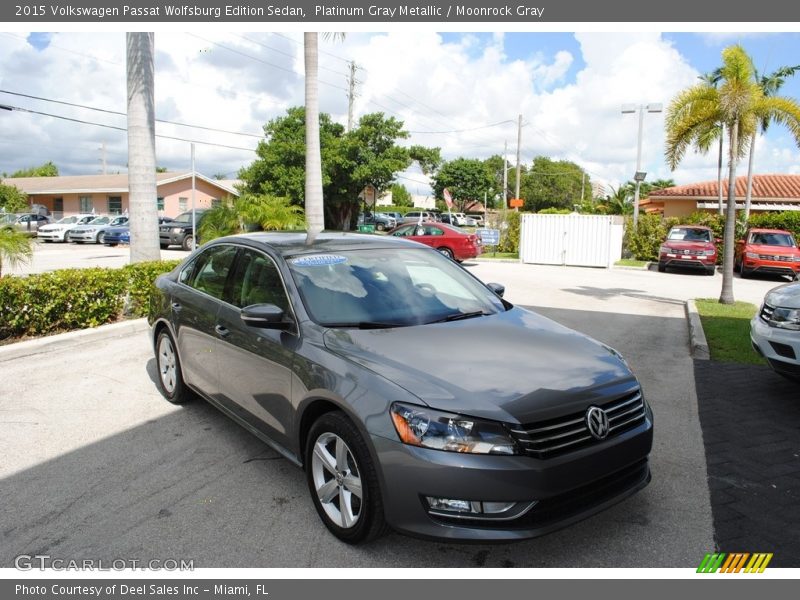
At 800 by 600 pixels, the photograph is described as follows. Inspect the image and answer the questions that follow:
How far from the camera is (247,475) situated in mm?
3961

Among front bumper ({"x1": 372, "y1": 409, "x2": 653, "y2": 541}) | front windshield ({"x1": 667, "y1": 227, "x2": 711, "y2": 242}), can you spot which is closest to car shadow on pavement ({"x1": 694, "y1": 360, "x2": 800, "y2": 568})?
front bumper ({"x1": 372, "y1": 409, "x2": 653, "y2": 541})

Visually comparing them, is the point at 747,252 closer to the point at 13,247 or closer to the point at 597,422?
the point at 597,422

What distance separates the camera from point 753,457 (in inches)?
168

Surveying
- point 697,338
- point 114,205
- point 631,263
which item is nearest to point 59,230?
point 114,205

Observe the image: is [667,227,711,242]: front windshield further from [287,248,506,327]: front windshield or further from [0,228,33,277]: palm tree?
[0,228,33,277]: palm tree

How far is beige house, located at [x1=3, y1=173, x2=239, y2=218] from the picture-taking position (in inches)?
1593

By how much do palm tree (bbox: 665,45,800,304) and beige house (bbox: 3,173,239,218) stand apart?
1311 inches

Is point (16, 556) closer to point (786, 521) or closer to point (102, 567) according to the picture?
point (102, 567)

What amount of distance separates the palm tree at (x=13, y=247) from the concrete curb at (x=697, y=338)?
8915 millimetres

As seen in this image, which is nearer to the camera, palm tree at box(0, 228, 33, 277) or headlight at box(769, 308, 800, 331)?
headlight at box(769, 308, 800, 331)

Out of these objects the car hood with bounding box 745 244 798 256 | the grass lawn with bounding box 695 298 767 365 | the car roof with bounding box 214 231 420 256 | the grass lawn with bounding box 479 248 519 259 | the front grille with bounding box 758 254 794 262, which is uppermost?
the car roof with bounding box 214 231 420 256

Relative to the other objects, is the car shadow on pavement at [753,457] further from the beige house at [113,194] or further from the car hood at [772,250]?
the beige house at [113,194]

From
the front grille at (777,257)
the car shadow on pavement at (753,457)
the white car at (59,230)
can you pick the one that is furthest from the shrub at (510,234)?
the white car at (59,230)


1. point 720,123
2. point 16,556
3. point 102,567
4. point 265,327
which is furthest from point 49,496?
point 720,123
